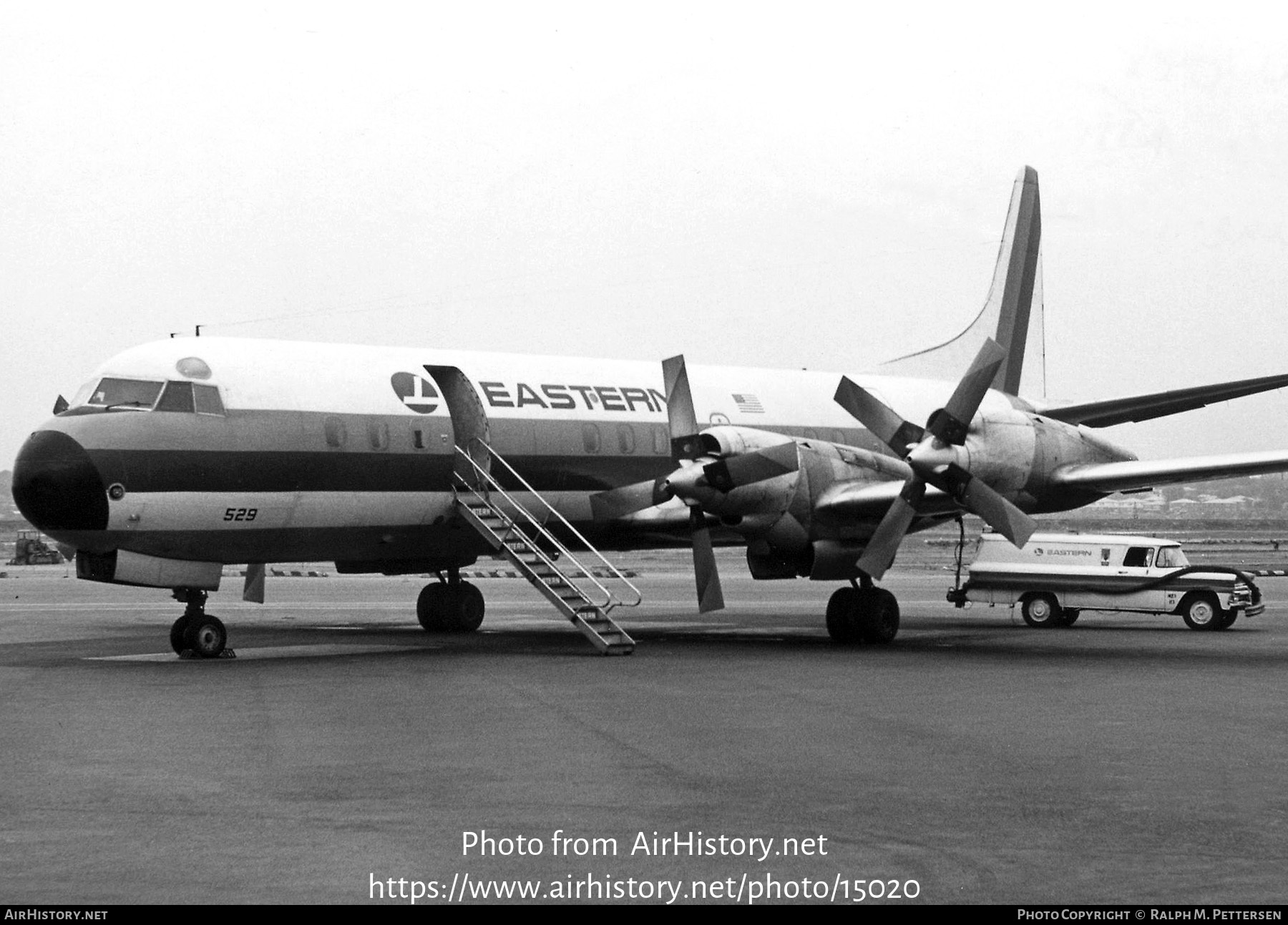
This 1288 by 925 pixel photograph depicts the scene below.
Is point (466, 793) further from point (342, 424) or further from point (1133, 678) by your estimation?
point (342, 424)

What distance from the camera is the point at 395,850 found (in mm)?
8688

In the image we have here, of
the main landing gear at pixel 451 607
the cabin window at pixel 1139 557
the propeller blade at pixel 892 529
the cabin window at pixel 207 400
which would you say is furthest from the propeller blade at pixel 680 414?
the cabin window at pixel 1139 557

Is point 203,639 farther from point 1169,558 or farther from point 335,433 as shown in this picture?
point 1169,558

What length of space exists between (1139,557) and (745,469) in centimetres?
1054

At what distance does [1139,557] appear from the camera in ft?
97.0

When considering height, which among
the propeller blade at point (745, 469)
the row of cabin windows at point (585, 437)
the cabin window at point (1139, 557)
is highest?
the row of cabin windows at point (585, 437)

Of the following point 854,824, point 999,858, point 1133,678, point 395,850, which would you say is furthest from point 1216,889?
point 1133,678

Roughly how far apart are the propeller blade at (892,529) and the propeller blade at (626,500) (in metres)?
3.28

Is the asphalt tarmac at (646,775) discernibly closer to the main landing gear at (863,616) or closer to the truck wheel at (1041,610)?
the main landing gear at (863,616)

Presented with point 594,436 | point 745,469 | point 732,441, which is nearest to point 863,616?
point 745,469

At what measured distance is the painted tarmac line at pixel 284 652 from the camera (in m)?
21.1

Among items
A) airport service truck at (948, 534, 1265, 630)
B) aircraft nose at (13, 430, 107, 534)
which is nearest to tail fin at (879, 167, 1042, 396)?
airport service truck at (948, 534, 1265, 630)

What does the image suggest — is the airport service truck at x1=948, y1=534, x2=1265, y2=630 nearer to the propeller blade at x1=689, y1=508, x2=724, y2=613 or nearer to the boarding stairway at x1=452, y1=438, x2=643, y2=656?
the propeller blade at x1=689, y1=508, x2=724, y2=613

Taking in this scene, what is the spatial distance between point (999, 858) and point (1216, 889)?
1139 millimetres
